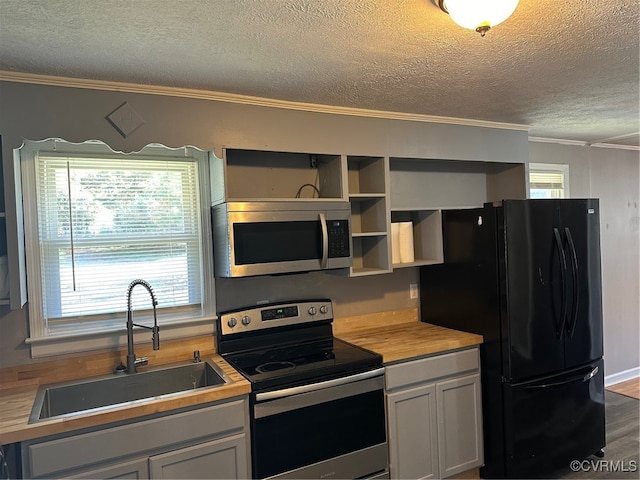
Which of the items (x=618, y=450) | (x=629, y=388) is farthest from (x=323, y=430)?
(x=629, y=388)

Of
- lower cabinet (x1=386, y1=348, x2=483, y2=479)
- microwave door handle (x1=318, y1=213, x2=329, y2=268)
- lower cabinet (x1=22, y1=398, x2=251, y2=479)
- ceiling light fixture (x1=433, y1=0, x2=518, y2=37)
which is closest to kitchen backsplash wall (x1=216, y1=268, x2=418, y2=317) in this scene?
microwave door handle (x1=318, y1=213, x2=329, y2=268)

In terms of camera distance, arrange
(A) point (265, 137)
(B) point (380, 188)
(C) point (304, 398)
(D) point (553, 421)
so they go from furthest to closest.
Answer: (B) point (380, 188) < (D) point (553, 421) < (A) point (265, 137) < (C) point (304, 398)

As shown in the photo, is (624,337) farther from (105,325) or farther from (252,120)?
(105,325)

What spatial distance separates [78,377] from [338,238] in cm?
151

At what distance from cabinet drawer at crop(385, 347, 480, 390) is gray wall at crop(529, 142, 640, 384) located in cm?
235

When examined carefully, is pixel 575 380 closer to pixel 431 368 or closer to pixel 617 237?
pixel 431 368

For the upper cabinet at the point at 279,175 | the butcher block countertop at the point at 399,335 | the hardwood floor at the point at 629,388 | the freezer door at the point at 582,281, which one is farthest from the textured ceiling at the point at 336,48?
the hardwood floor at the point at 629,388

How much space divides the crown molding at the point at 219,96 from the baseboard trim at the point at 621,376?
2948 mm

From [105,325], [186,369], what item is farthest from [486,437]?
[105,325]

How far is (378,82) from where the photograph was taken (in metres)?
2.23

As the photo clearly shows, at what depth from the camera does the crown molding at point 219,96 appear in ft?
6.53

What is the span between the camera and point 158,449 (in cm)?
186

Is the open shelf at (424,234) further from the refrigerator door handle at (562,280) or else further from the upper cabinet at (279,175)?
the refrigerator door handle at (562,280)

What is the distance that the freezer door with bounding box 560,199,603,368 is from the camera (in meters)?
2.71
